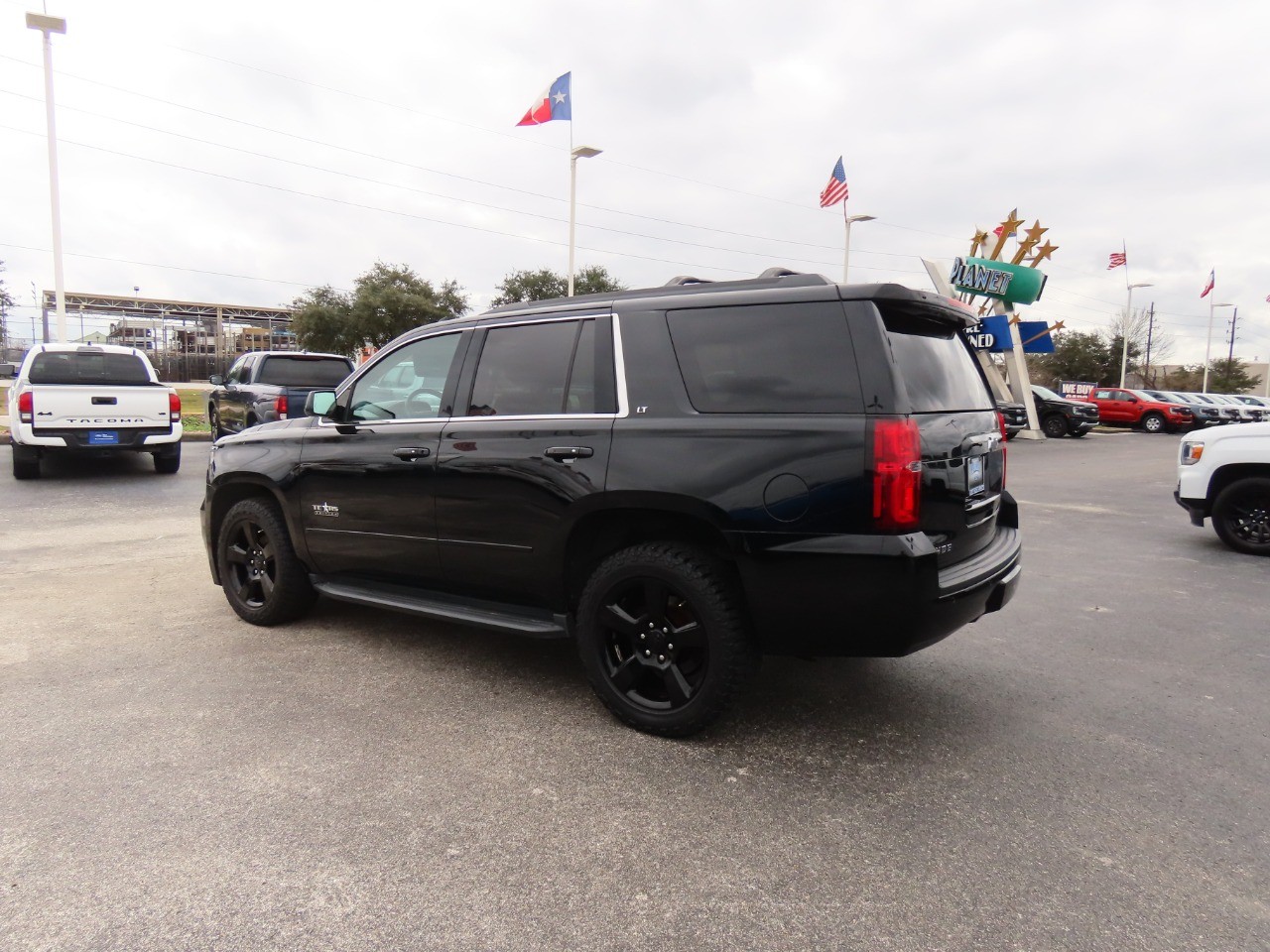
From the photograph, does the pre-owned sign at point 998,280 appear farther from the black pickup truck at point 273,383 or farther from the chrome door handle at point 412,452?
the chrome door handle at point 412,452

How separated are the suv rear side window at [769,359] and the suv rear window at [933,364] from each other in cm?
21

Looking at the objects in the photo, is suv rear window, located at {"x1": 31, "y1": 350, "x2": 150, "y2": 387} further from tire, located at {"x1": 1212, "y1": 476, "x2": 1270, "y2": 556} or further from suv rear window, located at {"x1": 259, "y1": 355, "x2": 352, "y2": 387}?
tire, located at {"x1": 1212, "y1": 476, "x2": 1270, "y2": 556}

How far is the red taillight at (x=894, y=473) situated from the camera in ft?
9.69

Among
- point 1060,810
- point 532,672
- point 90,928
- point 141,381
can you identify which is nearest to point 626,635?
point 532,672

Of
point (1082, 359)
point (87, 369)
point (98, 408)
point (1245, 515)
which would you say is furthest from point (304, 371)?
point (1082, 359)

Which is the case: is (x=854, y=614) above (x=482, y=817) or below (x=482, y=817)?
above

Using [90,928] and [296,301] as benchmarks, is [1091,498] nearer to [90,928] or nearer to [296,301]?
[90,928]

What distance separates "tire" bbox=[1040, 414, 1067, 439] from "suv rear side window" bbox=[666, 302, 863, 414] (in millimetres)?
28630

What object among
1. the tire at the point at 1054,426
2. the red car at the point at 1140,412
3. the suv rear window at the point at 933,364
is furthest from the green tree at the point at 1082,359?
the suv rear window at the point at 933,364

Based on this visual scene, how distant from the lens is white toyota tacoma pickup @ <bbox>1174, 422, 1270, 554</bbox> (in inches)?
297

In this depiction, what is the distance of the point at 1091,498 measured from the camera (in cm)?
1169

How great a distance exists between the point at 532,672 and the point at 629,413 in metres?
1.53

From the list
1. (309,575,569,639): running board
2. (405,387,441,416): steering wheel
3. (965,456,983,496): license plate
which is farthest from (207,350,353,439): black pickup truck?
(965,456,983,496): license plate

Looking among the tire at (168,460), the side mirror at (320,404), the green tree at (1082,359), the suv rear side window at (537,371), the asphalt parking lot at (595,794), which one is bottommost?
the asphalt parking lot at (595,794)
